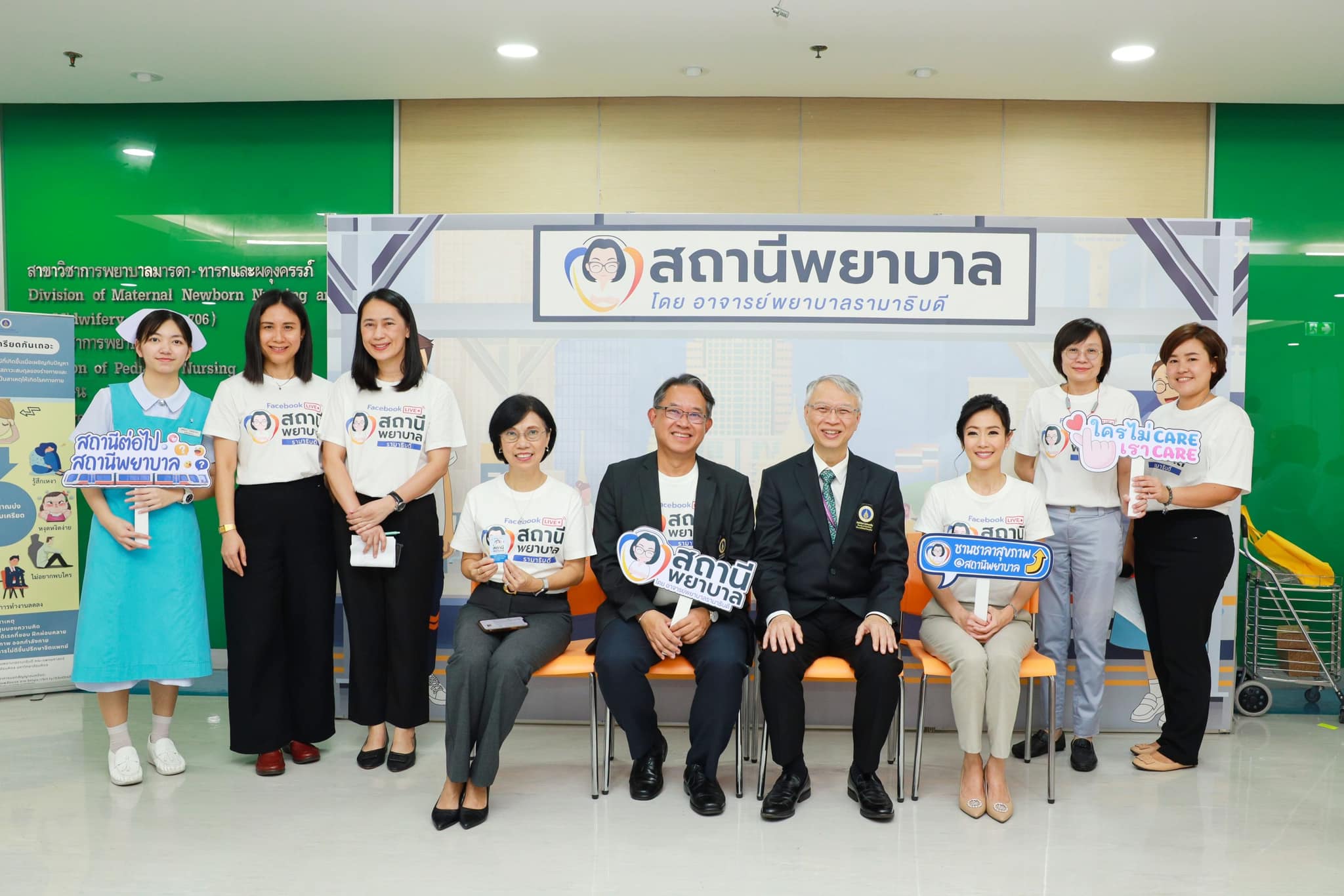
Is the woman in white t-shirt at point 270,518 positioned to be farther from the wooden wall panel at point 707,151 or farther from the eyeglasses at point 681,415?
the wooden wall panel at point 707,151

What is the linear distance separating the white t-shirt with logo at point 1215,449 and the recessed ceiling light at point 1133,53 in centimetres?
179

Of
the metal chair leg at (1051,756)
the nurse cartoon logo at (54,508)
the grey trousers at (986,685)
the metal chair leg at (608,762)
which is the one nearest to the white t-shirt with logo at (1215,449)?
the metal chair leg at (1051,756)

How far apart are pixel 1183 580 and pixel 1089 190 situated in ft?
8.42

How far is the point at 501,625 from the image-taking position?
3371 millimetres

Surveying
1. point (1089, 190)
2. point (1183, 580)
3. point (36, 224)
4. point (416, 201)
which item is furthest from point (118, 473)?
point (1089, 190)

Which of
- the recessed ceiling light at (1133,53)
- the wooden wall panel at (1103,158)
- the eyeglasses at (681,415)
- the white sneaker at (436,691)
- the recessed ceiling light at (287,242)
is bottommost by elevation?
the white sneaker at (436,691)

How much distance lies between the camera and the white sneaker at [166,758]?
144 inches

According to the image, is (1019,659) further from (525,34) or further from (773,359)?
(525,34)

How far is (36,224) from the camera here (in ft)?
18.5

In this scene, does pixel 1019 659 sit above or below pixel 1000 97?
below

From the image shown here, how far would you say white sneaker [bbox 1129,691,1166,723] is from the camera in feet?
14.0

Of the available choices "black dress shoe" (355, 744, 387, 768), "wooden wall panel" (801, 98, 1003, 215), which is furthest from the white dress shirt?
"wooden wall panel" (801, 98, 1003, 215)

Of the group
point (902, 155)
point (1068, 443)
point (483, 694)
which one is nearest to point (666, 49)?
point (902, 155)

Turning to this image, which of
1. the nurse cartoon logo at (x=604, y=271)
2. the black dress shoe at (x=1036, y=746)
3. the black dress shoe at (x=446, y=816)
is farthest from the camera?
the nurse cartoon logo at (x=604, y=271)
